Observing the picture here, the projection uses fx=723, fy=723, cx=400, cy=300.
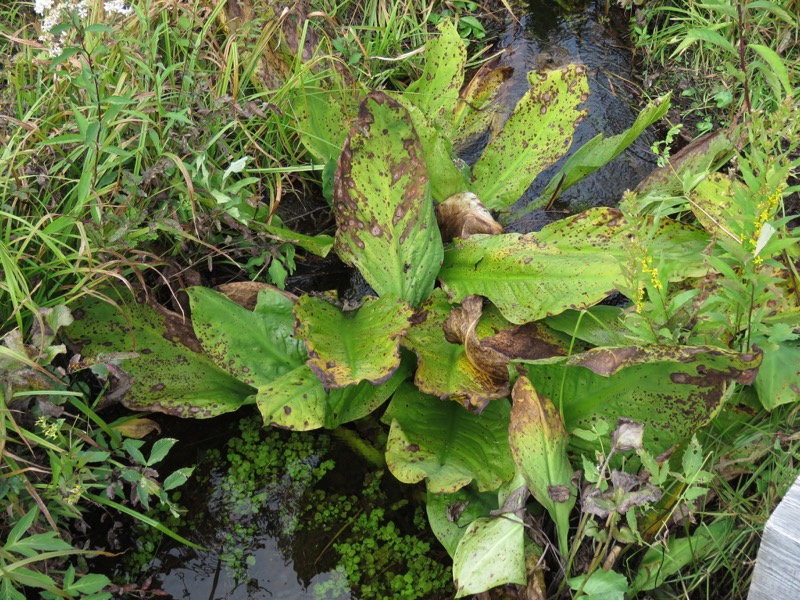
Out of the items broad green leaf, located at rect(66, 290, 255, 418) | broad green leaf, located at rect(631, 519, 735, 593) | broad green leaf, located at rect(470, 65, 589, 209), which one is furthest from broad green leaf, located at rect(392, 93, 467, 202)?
broad green leaf, located at rect(631, 519, 735, 593)

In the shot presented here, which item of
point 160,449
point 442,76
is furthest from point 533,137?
point 160,449

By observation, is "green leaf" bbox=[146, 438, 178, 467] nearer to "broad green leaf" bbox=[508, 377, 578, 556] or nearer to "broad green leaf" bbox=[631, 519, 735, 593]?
"broad green leaf" bbox=[508, 377, 578, 556]

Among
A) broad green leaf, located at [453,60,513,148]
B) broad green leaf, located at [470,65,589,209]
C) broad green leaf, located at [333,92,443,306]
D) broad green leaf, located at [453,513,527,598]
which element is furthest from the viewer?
broad green leaf, located at [453,60,513,148]

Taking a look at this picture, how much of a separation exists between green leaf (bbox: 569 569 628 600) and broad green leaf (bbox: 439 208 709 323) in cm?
63

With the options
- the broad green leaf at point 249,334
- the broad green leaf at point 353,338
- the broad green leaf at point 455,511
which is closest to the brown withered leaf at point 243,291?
the broad green leaf at point 249,334

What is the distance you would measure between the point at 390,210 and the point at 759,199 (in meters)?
0.95

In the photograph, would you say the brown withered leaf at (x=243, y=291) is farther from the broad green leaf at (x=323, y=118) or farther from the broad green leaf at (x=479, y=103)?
the broad green leaf at (x=479, y=103)

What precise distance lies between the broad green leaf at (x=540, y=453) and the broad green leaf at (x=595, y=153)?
95 cm

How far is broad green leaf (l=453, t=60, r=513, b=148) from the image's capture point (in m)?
2.68

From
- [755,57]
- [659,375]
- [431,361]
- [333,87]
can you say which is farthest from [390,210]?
[755,57]

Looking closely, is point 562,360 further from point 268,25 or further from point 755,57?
point 755,57

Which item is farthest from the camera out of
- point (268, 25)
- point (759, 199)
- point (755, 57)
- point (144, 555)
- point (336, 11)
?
point (336, 11)

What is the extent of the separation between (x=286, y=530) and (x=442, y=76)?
159 cm

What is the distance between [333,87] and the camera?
2447 millimetres
